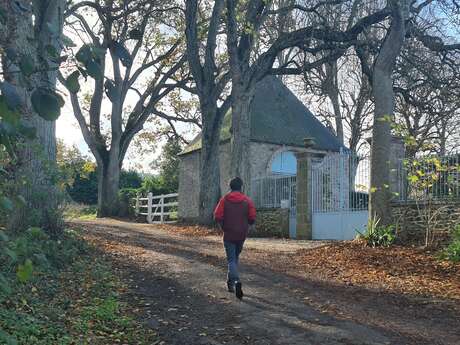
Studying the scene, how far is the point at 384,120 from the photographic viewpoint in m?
12.1

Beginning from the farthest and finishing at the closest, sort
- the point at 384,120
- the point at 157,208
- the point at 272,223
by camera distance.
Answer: the point at 157,208 < the point at 272,223 < the point at 384,120

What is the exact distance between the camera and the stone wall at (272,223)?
719 inches

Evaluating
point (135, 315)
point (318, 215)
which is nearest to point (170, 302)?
point (135, 315)

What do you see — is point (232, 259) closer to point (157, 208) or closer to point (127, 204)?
point (157, 208)

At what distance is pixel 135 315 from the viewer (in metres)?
6.86

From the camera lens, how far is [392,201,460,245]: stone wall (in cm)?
1119

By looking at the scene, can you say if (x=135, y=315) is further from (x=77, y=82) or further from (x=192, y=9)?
(x=192, y=9)

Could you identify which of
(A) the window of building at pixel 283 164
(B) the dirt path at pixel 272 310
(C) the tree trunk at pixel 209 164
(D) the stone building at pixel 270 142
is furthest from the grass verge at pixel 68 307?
(A) the window of building at pixel 283 164

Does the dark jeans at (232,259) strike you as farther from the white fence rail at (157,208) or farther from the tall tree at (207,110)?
the white fence rail at (157,208)

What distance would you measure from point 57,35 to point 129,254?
978 cm

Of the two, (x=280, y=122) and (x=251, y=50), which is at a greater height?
(x=251, y=50)

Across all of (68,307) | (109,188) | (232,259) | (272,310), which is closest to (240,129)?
(232,259)

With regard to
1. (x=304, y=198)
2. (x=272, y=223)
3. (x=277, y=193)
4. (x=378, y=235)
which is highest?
(x=277, y=193)

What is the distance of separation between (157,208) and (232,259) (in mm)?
21472
